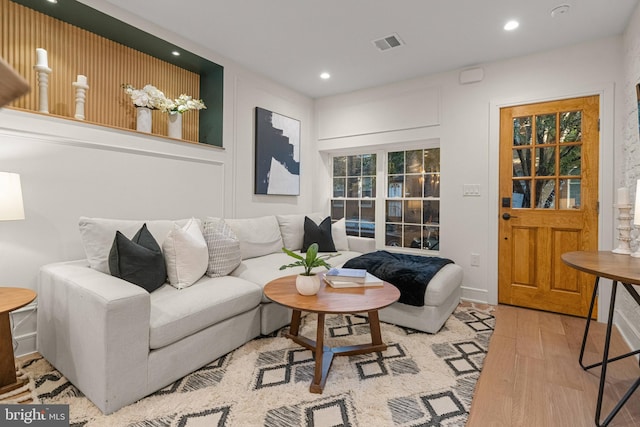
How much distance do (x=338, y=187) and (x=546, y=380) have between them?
3296 millimetres

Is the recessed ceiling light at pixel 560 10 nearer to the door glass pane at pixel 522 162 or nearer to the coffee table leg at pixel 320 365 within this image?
the door glass pane at pixel 522 162

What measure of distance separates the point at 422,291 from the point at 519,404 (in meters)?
0.95

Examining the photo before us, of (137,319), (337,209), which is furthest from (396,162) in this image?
(137,319)

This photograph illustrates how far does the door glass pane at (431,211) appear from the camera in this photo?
3.91m

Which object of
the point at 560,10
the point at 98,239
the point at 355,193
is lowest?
the point at 98,239

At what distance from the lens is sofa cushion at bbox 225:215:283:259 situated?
123 inches

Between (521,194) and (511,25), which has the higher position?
(511,25)

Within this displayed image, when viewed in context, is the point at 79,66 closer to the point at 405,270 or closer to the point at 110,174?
the point at 110,174

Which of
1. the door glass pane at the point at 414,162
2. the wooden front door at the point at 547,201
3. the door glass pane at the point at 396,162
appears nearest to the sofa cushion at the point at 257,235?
the door glass pane at the point at 396,162

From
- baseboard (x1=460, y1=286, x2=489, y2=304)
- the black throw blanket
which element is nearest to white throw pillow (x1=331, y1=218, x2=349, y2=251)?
the black throw blanket

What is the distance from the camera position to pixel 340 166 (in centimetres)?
470

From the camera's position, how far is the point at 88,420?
4.90ft

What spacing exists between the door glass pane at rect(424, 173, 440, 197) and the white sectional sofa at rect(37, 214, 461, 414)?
4.83 ft

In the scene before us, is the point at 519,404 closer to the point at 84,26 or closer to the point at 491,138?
the point at 491,138
